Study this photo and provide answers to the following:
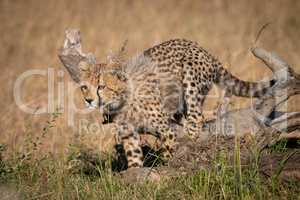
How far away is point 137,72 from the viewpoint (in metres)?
5.55

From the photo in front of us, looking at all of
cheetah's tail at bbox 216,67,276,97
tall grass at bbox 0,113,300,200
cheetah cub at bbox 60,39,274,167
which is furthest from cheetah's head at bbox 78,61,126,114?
cheetah's tail at bbox 216,67,276,97

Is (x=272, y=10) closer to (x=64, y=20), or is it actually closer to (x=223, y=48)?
(x=223, y=48)

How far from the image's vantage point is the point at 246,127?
5.10 metres

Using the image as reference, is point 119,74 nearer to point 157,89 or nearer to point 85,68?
point 85,68

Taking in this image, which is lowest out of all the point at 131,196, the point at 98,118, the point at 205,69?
the point at 131,196

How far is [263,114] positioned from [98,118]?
246 cm

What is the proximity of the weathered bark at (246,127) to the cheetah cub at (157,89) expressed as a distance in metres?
0.16

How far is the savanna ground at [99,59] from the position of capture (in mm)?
4355

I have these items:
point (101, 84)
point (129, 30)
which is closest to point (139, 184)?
point (101, 84)

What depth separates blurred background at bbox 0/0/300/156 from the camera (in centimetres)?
849

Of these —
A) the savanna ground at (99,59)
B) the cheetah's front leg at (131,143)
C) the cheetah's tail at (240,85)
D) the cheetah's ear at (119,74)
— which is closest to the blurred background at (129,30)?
the savanna ground at (99,59)

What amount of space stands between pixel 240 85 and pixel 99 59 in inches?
139

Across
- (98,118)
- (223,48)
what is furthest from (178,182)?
(223,48)

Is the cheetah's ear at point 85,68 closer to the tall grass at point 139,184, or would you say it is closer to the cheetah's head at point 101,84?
the cheetah's head at point 101,84
